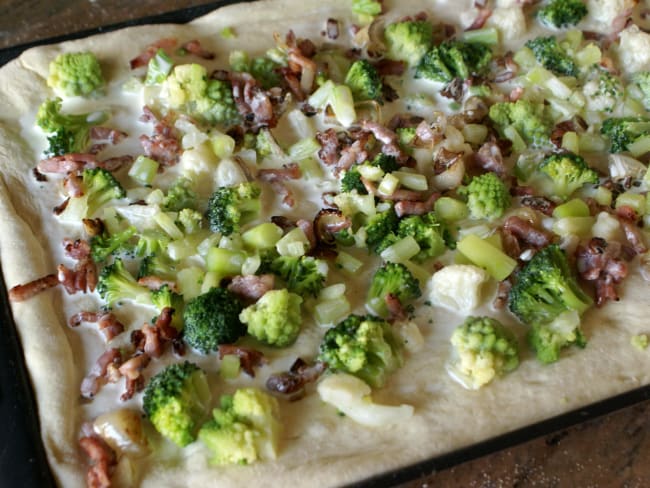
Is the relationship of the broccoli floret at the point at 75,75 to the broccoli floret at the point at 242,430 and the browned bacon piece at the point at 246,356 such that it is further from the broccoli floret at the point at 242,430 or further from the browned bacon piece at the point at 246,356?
the broccoli floret at the point at 242,430

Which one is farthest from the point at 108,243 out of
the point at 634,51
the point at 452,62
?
the point at 634,51

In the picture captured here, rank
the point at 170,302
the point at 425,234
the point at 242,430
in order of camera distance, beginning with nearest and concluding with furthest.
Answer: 1. the point at 242,430
2. the point at 170,302
3. the point at 425,234

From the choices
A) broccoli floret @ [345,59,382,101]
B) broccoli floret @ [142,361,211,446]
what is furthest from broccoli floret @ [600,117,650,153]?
broccoli floret @ [142,361,211,446]

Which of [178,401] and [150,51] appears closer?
[178,401]

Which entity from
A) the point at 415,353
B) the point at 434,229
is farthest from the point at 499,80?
the point at 415,353

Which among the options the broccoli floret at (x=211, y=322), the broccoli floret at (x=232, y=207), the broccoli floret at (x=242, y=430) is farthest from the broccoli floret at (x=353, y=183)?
the broccoli floret at (x=242, y=430)

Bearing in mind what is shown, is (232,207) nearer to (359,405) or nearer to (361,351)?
(361,351)
